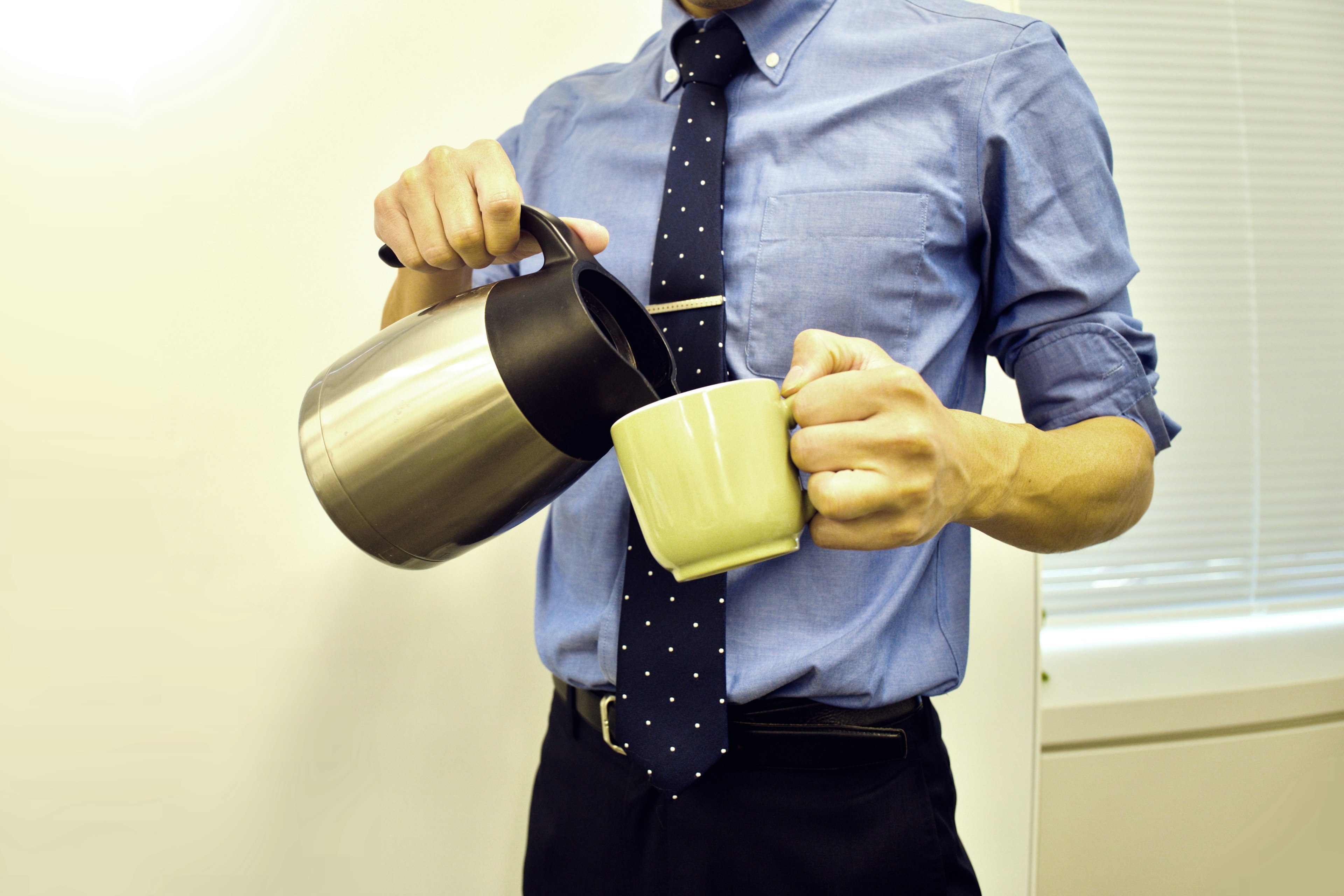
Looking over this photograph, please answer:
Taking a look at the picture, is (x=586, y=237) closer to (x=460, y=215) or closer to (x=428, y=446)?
(x=460, y=215)

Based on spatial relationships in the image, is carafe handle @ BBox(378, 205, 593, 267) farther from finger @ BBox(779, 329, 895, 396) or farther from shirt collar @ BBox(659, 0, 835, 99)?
shirt collar @ BBox(659, 0, 835, 99)

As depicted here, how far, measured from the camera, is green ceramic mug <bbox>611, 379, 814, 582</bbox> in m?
0.37

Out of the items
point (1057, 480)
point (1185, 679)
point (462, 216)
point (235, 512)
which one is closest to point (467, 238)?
point (462, 216)

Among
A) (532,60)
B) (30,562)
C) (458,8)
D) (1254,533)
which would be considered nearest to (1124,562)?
(1254,533)

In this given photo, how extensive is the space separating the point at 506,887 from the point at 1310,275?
1.96 m

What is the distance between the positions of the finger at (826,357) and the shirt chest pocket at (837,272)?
143 mm

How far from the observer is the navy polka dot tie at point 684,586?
560 millimetres

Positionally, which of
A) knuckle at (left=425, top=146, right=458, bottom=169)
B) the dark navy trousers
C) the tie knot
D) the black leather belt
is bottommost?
the dark navy trousers

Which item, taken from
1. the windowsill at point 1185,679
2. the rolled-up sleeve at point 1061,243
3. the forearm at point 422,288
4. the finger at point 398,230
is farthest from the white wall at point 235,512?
the windowsill at point 1185,679

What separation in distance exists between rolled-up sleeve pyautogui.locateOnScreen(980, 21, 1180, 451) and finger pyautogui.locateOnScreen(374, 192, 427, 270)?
0.49m

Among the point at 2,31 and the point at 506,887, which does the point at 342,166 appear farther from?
the point at 506,887

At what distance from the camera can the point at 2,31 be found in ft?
2.59

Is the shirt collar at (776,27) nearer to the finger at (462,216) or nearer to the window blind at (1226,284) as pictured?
the finger at (462,216)

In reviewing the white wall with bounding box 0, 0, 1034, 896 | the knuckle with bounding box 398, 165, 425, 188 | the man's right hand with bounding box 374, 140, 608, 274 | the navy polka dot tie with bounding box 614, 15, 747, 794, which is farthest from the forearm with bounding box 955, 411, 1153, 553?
the white wall with bounding box 0, 0, 1034, 896
